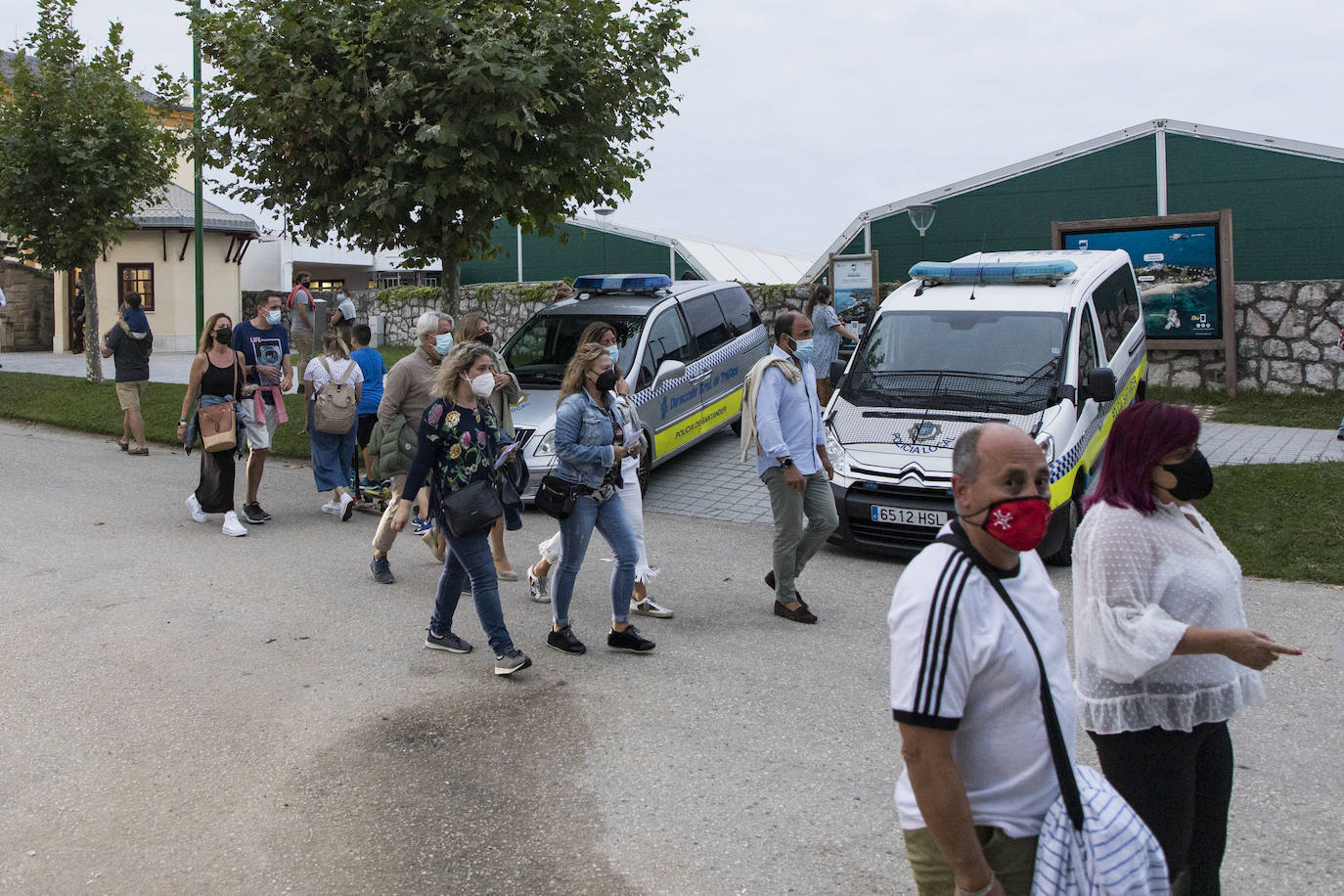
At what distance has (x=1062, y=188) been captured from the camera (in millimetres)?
17844

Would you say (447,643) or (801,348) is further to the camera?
(801,348)

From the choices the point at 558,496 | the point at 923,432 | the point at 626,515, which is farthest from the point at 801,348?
the point at 558,496

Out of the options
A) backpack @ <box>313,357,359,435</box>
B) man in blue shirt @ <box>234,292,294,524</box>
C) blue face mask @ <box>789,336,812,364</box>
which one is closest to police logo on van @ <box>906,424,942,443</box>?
blue face mask @ <box>789,336,812,364</box>

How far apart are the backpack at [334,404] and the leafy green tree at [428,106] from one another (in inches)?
87.8

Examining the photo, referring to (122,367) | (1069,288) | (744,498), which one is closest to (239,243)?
(122,367)

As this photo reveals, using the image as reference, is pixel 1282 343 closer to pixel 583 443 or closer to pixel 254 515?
pixel 583 443

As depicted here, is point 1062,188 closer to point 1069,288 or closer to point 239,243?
point 1069,288

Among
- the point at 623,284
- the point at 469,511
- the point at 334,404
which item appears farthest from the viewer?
the point at 623,284

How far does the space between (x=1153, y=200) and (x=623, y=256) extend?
1362 centimetres

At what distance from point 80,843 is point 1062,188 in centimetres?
1670

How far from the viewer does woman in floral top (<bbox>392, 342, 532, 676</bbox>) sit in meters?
6.05

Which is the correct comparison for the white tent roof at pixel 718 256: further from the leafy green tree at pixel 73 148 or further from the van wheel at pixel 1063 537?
the van wheel at pixel 1063 537

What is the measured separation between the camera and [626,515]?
21.6ft

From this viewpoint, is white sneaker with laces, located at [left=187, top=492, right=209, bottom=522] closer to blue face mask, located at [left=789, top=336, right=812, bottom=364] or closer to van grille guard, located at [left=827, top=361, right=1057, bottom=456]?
van grille guard, located at [left=827, top=361, right=1057, bottom=456]
